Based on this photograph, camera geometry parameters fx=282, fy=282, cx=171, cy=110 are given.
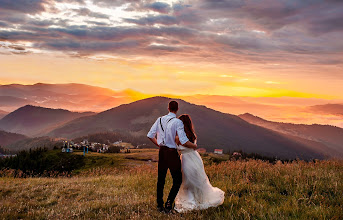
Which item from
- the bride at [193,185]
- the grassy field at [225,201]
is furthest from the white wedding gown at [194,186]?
the grassy field at [225,201]

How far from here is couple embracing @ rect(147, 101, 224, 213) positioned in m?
8.30

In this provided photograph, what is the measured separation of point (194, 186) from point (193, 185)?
0.05 m

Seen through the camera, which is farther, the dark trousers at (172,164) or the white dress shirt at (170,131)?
the dark trousers at (172,164)

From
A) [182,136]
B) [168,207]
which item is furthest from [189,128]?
[168,207]

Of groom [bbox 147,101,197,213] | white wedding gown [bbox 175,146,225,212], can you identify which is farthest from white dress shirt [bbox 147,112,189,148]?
white wedding gown [bbox 175,146,225,212]

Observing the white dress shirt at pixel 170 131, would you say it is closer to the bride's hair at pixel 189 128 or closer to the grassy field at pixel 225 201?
the bride's hair at pixel 189 128

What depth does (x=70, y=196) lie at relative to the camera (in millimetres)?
11195

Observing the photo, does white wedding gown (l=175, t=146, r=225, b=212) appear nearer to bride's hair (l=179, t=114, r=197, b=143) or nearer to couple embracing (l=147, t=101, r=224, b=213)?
couple embracing (l=147, t=101, r=224, b=213)

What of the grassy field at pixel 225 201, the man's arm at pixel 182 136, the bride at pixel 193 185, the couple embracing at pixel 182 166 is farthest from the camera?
the bride at pixel 193 185

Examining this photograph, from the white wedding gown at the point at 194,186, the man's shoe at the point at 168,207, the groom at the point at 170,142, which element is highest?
the groom at the point at 170,142

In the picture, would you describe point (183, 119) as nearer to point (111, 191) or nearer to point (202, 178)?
point (202, 178)

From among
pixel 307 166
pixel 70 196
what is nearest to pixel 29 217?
pixel 70 196

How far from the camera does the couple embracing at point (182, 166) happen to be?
8.30 meters

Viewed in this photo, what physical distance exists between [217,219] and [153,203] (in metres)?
2.71
